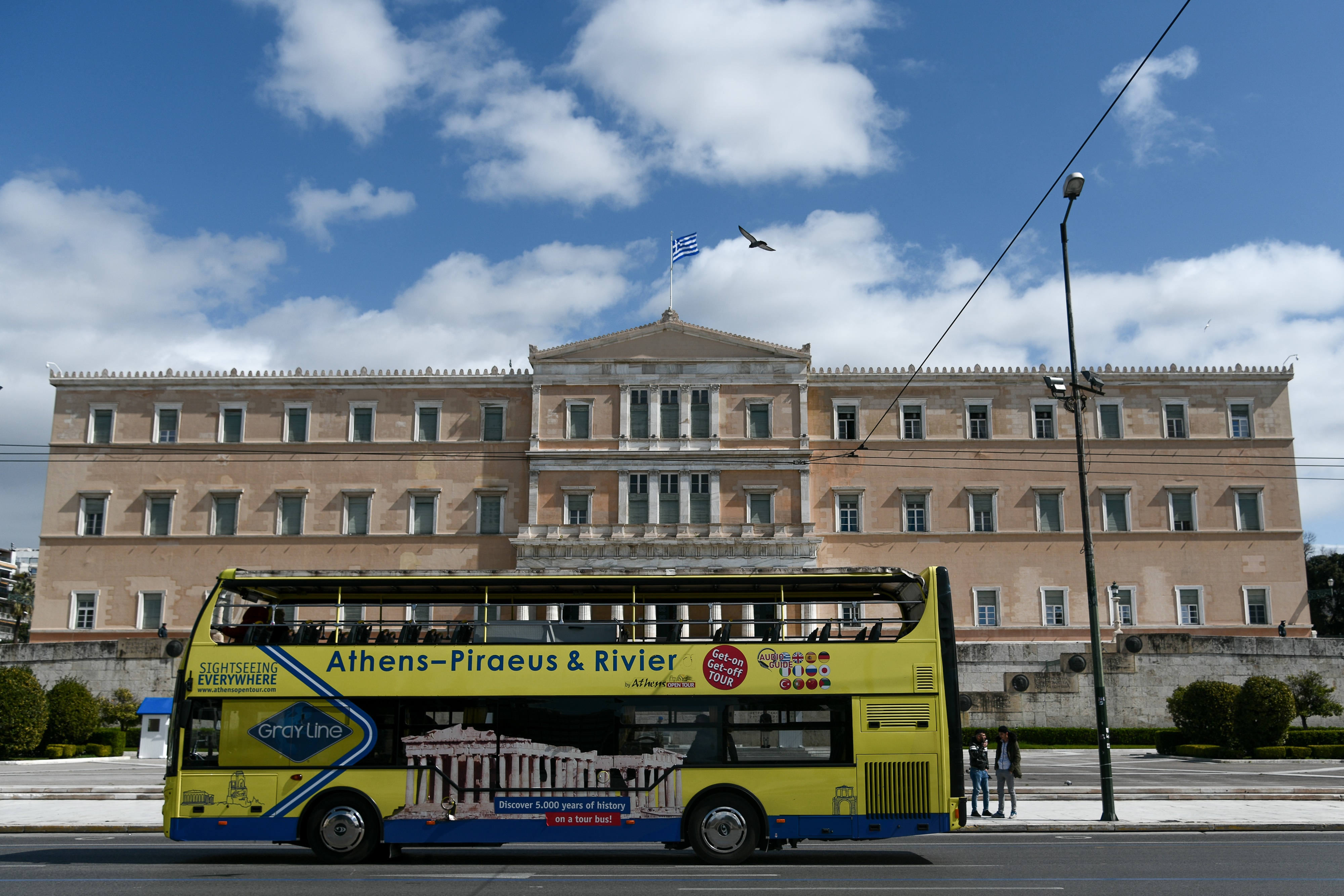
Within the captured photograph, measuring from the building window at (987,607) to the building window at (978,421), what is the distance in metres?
6.88

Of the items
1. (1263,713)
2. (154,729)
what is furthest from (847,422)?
(154,729)

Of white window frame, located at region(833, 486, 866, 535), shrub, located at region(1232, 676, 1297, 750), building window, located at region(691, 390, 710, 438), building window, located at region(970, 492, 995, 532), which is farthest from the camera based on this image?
building window, located at region(691, 390, 710, 438)

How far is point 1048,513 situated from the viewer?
4984cm

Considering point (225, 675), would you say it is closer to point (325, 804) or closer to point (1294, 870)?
point (325, 804)

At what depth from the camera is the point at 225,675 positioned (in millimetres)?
14469

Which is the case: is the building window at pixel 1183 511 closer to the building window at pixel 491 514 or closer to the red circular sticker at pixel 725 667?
the building window at pixel 491 514

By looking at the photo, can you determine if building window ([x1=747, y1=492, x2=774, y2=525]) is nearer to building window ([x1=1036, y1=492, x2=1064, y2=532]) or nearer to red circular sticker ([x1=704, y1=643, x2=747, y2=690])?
building window ([x1=1036, y1=492, x2=1064, y2=532])

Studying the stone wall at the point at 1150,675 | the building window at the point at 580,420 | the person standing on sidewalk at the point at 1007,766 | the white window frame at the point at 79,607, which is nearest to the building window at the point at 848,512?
the building window at the point at 580,420

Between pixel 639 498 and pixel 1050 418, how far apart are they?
18893mm

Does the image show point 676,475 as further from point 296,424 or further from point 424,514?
point 296,424

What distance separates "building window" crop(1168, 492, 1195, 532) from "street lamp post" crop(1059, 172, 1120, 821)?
103ft

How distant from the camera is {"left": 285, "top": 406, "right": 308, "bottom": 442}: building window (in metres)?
50.9

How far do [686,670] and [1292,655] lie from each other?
31.8 m

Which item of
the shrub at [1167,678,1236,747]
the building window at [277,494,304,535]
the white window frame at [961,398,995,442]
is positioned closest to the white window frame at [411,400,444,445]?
the building window at [277,494,304,535]
